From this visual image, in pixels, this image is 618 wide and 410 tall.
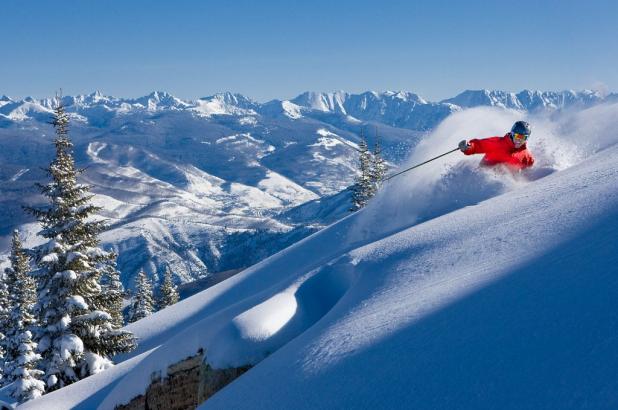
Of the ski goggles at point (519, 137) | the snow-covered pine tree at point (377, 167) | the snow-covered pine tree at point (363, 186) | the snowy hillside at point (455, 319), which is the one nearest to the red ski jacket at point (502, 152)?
the ski goggles at point (519, 137)

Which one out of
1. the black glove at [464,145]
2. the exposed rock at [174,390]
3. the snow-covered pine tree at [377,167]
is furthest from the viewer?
the snow-covered pine tree at [377,167]

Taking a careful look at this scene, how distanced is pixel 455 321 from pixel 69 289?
15.3m

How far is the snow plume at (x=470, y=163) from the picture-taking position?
988 centimetres

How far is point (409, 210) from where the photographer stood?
1095cm

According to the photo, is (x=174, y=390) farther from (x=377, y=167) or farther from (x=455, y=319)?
(x=377, y=167)

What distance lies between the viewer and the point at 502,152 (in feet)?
33.3

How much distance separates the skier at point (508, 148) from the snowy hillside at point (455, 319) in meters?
0.34

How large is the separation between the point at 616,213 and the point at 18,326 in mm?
28320

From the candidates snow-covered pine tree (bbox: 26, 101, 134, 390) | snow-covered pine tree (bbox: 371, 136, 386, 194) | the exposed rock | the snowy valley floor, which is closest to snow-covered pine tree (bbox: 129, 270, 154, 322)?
snow-covered pine tree (bbox: 371, 136, 386, 194)

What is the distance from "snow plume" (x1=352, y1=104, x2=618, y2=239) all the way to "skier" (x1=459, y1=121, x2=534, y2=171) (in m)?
0.22

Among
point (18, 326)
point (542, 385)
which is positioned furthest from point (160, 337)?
point (18, 326)

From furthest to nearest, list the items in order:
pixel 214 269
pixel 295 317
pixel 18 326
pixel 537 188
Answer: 1. pixel 214 269
2. pixel 18 326
3. pixel 537 188
4. pixel 295 317

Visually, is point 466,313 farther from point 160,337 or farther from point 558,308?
point 160,337

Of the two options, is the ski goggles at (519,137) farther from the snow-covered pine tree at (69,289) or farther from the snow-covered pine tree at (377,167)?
the snow-covered pine tree at (377,167)
